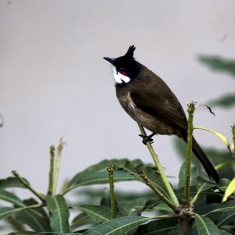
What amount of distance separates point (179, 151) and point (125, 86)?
35 cm

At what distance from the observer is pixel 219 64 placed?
200 cm

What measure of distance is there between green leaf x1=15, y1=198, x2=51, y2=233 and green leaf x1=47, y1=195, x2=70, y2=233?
138 millimetres

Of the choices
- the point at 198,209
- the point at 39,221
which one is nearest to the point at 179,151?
the point at 39,221

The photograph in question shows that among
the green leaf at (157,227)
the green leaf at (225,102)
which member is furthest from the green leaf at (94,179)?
the green leaf at (225,102)

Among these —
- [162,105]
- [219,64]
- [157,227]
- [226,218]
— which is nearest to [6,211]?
[157,227]

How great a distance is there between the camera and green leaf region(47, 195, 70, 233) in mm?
1057

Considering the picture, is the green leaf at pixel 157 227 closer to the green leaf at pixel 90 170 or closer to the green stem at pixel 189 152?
the green stem at pixel 189 152

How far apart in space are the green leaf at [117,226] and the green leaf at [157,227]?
0.06m

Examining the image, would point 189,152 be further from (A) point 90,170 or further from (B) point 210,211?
(A) point 90,170

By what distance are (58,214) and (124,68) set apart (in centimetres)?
71

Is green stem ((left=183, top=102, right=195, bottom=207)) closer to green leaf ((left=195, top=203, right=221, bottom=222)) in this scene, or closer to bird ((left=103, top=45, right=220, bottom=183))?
green leaf ((left=195, top=203, right=221, bottom=222))

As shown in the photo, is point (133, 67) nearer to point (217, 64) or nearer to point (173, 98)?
point (173, 98)

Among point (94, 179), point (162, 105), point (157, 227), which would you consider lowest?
point (157, 227)

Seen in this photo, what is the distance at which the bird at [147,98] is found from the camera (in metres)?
1.58
